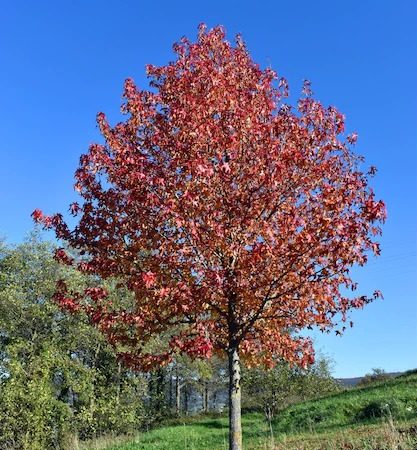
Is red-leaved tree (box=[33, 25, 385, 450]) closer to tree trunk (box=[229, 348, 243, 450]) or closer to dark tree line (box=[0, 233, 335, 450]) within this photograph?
tree trunk (box=[229, 348, 243, 450])

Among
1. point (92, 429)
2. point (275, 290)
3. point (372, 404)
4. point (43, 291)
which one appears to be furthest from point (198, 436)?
point (275, 290)

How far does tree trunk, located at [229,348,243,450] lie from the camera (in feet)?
32.3

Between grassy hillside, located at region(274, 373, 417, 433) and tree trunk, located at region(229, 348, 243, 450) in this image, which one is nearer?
tree trunk, located at region(229, 348, 243, 450)

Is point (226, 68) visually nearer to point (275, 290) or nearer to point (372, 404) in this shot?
point (275, 290)

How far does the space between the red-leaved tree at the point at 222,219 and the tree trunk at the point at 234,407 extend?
25 millimetres

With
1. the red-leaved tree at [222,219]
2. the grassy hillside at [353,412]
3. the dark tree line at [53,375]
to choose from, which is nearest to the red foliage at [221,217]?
the red-leaved tree at [222,219]

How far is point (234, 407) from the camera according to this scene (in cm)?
1005

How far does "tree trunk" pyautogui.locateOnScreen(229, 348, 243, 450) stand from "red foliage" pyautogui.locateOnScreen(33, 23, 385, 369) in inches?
14.7

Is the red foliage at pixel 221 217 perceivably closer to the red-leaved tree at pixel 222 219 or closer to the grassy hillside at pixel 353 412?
the red-leaved tree at pixel 222 219

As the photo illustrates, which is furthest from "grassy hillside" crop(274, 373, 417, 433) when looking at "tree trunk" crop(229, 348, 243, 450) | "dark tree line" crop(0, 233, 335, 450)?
"tree trunk" crop(229, 348, 243, 450)

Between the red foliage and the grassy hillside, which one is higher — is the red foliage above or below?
above

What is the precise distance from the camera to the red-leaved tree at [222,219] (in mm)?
8977

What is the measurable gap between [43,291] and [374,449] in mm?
28217

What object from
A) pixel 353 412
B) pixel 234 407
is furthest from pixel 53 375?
pixel 234 407
